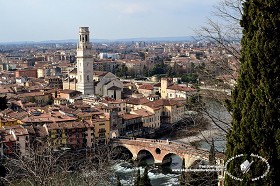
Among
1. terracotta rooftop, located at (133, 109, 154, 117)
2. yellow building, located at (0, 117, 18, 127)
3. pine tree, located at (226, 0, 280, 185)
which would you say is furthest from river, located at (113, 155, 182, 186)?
pine tree, located at (226, 0, 280, 185)

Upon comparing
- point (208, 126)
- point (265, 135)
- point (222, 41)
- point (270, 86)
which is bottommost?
point (208, 126)

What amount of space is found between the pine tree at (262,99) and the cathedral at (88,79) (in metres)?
24.5

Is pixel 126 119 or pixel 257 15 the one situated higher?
pixel 257 15

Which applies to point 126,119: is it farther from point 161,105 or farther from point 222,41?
point 222,41

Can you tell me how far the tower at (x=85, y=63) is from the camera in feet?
90.1

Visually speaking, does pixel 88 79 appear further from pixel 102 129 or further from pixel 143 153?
pixel 143 153

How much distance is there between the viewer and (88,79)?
28.3 meters

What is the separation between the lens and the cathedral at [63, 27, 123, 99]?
2753 cm

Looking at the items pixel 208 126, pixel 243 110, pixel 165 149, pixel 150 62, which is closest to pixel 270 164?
pixel 243 110

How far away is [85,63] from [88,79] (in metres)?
1.12

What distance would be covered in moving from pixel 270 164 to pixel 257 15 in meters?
1.09

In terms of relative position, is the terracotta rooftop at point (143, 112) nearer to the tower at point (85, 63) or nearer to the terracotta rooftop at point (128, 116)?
the terracotta rooftop at point (128, 116)

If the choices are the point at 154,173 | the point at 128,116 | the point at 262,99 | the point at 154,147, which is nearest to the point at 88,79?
the point at 128,116

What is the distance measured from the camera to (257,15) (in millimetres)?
3201
